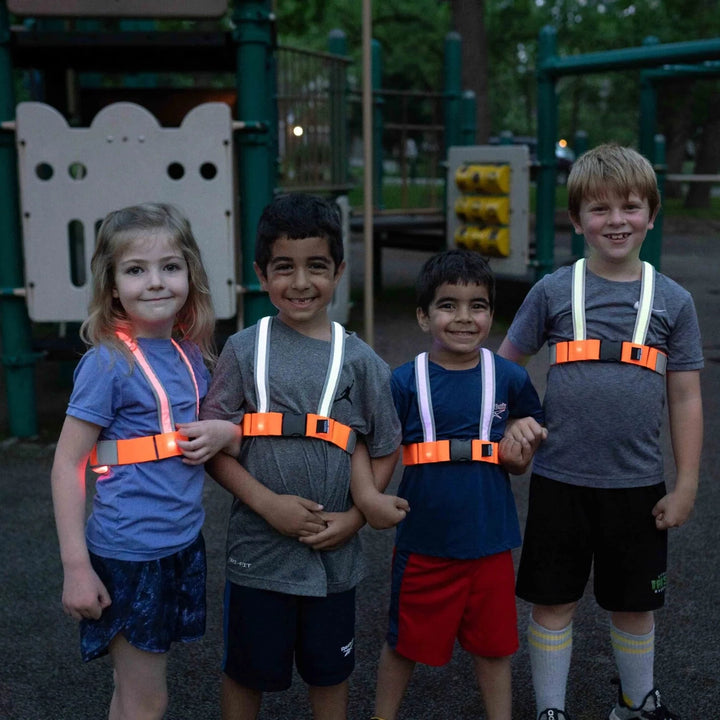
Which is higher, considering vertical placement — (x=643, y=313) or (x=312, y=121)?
(x=312, y=121)

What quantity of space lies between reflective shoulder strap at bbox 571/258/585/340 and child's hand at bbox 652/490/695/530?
448mm

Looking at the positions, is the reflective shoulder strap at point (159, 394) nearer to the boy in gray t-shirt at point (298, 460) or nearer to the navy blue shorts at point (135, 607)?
the boy in gray t-shirt at point (298, 460)

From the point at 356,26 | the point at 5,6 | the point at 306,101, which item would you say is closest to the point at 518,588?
the point at 5,6

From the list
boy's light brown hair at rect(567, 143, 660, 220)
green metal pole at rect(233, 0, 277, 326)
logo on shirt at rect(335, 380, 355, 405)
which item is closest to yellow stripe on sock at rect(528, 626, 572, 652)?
logo on shirt at rect(335, 380, 355, 405)

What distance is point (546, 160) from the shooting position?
371 inches

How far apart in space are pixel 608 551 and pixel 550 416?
1.21ft

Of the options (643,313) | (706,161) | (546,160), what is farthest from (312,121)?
(706,161)

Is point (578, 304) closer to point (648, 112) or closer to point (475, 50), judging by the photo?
point (648, 112)

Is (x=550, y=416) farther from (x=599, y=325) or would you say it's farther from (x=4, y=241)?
(x=4, y=241)

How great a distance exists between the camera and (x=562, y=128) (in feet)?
186

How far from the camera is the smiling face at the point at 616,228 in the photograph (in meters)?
2.52

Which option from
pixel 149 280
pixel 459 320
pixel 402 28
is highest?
pixel 402 28

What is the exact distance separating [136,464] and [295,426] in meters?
0.35

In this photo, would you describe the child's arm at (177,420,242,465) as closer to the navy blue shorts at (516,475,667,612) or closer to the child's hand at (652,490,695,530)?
the navy blue shorts at (516,475,667,612)
